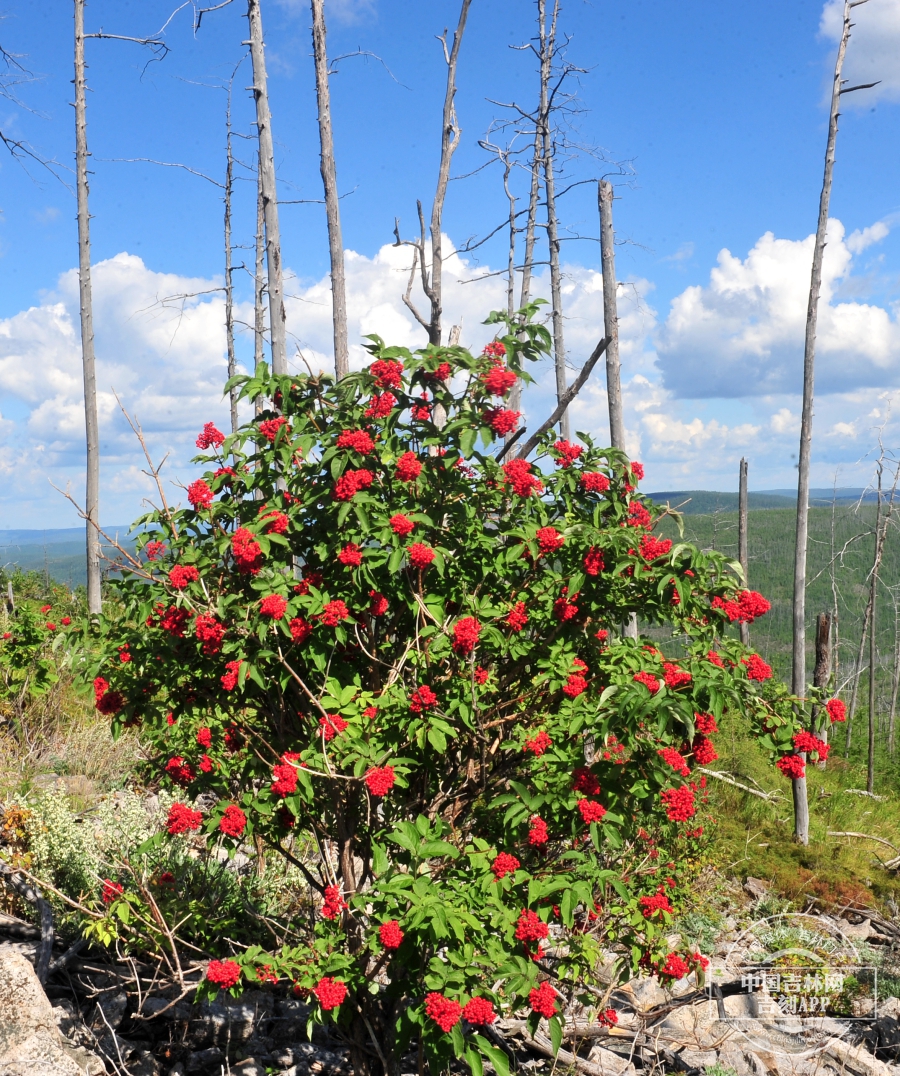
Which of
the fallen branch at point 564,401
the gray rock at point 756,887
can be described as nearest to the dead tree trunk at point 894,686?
the gray rock at point 756,887

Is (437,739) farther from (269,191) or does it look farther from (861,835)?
(861,835)

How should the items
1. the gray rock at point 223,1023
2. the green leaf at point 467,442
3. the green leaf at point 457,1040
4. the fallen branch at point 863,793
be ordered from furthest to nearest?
1. the fallen branch at point 863,793
2. the gray rock at point 223,1023
3. the green leaf at point 467,442
4. the green leaf at point 457,1040

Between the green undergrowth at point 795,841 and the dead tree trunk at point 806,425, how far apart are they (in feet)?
1.35

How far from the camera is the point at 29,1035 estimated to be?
3529 mm

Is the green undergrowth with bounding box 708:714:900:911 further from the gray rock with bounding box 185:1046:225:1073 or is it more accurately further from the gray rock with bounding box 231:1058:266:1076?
the gray rock with bounding box 185:1046:225:1073

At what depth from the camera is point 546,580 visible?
10.9ft

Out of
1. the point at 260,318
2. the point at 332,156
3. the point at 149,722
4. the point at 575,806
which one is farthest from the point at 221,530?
the point at 260,318

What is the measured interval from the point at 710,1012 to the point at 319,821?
11.7ft

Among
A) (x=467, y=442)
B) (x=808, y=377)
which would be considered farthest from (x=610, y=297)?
(x=467, y=442)

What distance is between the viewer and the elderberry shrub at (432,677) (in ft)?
9.45

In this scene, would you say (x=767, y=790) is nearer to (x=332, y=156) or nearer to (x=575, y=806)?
(x=575, y=806)

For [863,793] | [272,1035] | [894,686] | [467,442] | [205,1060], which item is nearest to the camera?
[467,442]

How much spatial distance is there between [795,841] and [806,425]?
493 centimetres

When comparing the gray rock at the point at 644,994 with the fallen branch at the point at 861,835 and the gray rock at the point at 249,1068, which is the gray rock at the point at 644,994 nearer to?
the gray rock at the point at 249,1068
